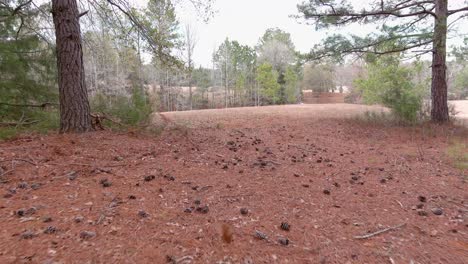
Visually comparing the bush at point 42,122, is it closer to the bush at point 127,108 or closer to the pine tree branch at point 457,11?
the bush at point 127,108

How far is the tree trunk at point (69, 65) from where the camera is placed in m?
3.94

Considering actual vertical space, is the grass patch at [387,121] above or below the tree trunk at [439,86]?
below

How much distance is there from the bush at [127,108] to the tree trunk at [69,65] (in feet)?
3.83

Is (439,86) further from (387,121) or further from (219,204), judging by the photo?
(219,204)

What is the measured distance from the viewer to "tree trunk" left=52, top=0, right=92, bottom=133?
3.94 meters

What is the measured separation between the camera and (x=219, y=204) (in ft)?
7.03

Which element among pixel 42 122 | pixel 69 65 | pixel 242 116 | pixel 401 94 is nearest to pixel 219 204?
pixel 69 65

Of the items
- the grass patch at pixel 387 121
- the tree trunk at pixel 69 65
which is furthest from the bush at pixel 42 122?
the grass patch at pixel 387 121

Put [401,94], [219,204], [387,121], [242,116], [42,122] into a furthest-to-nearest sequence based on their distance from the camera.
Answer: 1. [242,116]
2. [401,94]
3. [387,121]
4. [42,122]
5. [219,204]

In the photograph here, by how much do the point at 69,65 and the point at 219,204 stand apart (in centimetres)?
339

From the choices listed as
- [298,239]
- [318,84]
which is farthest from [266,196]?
[318,84]

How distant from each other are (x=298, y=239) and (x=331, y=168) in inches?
72.9

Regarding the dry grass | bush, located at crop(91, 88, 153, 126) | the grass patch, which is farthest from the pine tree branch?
bush, located at crop(91, 88, 153, 126)

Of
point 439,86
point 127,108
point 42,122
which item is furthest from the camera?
point 439,86
